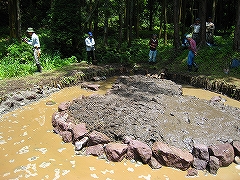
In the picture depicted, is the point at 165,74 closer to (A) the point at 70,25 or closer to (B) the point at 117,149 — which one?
(A) the point at 70,25

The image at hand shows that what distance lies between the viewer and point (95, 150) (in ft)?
19.3

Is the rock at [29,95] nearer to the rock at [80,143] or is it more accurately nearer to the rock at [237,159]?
the rock at [80,143]

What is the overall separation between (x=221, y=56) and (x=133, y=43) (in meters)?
7.23

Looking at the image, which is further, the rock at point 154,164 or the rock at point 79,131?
the rock at point 79,131

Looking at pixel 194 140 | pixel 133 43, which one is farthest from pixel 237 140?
pixel 133 43

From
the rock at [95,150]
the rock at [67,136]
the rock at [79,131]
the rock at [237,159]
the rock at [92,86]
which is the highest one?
the rock at [92,86]

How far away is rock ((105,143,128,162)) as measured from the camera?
559 centimetres

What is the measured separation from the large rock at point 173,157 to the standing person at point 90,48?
26.9 feet

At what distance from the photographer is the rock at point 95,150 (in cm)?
584

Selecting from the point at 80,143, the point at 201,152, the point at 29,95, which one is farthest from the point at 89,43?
the point at 201,152

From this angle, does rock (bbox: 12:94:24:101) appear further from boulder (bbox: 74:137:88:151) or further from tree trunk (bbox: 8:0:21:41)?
tree trunk (bbox: 8:0:21:41)

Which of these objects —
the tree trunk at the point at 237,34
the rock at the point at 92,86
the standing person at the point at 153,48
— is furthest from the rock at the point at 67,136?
the tree trunk at the point at 237,34

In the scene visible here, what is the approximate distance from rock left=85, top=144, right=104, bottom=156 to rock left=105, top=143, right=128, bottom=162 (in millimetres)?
170

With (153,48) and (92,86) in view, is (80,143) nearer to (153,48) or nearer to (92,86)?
(92,86)
